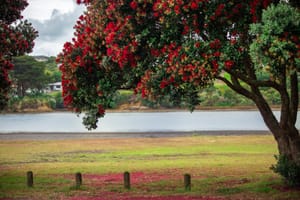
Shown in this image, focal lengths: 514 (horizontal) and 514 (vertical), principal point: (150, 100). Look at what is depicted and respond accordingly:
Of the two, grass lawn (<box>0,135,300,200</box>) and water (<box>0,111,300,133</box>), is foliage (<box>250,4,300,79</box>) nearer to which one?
grass lawn (<box>0,135,300,200</box>)

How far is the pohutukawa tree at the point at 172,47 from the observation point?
12602mm

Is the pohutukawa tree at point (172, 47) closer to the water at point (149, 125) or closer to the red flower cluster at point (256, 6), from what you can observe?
the red flower cluster at point (256, 6)

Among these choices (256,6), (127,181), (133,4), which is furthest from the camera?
(127,181)

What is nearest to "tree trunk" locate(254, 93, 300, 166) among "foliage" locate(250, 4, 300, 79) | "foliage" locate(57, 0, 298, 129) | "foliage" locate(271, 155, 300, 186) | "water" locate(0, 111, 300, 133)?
"foliage" locate(271, 155, 300, 186)

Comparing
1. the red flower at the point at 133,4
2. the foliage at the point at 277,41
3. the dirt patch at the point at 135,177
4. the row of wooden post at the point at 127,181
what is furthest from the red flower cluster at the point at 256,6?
the dirt patch at the point at 135,177

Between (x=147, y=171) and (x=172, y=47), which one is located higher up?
(x=172, y=47)

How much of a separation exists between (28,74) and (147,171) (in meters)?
140

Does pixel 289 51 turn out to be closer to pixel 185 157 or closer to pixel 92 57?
pixel 92 57

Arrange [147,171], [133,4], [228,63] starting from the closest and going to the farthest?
[228,63] < [133,4] < [147,171]

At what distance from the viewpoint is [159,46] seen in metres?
15.8

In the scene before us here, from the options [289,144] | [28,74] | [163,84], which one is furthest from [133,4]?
[28,74]

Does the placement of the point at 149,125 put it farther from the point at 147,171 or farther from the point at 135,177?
the point at 135,177

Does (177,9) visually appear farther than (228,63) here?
No

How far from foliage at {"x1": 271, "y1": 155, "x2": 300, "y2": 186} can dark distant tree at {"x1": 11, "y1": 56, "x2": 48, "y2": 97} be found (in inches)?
5823
